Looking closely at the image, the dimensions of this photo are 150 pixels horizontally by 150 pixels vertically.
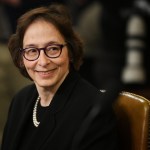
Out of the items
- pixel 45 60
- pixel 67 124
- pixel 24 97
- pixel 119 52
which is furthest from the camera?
pixel 119 52

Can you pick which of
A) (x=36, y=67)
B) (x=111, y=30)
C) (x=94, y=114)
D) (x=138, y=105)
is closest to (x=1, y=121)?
(x=111, y=30)

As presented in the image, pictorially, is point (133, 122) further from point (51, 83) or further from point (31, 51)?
point (31, 51)

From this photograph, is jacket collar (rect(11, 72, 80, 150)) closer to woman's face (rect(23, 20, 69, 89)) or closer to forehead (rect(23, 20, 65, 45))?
woman's face (rect(23, 20, 69, 89))

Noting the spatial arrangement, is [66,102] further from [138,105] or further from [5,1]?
[5,1]

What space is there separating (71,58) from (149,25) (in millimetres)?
1723

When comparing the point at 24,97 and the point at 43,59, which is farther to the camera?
the point at 24,97

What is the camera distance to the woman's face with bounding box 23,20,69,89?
86.5 inches

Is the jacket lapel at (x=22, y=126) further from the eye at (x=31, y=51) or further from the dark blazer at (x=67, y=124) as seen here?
the eye at (x=31, y=51)

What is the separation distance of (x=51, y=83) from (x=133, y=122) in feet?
1.33

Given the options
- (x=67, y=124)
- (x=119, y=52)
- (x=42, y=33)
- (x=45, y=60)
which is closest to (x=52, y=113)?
(x=67, y=124)

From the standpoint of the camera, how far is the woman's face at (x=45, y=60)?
2197mm

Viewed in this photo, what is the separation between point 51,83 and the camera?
2.24 m

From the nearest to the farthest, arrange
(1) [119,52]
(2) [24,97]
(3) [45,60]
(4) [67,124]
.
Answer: (4) [67,124] < (3) [45,60] < (2) [24,97] < (1) [119,52]

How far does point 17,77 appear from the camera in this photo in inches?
156
